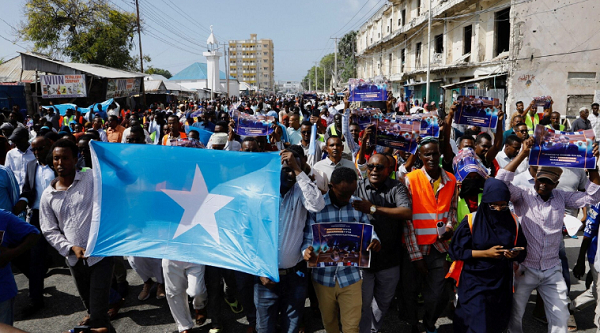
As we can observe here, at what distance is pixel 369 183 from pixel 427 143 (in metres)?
0.70

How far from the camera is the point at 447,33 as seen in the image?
24.5 meters

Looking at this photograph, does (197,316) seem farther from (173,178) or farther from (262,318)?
(173,178)

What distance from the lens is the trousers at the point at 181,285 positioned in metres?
4.04

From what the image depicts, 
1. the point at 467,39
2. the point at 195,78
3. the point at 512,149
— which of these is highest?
the point at 195,78

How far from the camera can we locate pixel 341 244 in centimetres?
342

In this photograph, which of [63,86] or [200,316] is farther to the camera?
[63,86]

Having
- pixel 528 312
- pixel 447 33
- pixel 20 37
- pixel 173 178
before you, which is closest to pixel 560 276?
pixel 528 312

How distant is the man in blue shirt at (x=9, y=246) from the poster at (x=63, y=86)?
2054 centimetres

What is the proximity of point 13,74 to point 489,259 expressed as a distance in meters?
28.4

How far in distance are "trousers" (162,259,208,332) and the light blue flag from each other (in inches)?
14.9

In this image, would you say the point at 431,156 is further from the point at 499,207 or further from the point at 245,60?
the point at 245,60

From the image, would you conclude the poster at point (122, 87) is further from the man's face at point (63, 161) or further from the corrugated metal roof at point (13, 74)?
the man's face at point (63, 161)

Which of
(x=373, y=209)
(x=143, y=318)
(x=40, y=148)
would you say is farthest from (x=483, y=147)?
(x=40, y=148)

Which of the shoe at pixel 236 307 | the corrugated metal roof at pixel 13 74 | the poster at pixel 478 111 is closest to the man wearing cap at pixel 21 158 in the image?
the shoe at pixel 236 307
